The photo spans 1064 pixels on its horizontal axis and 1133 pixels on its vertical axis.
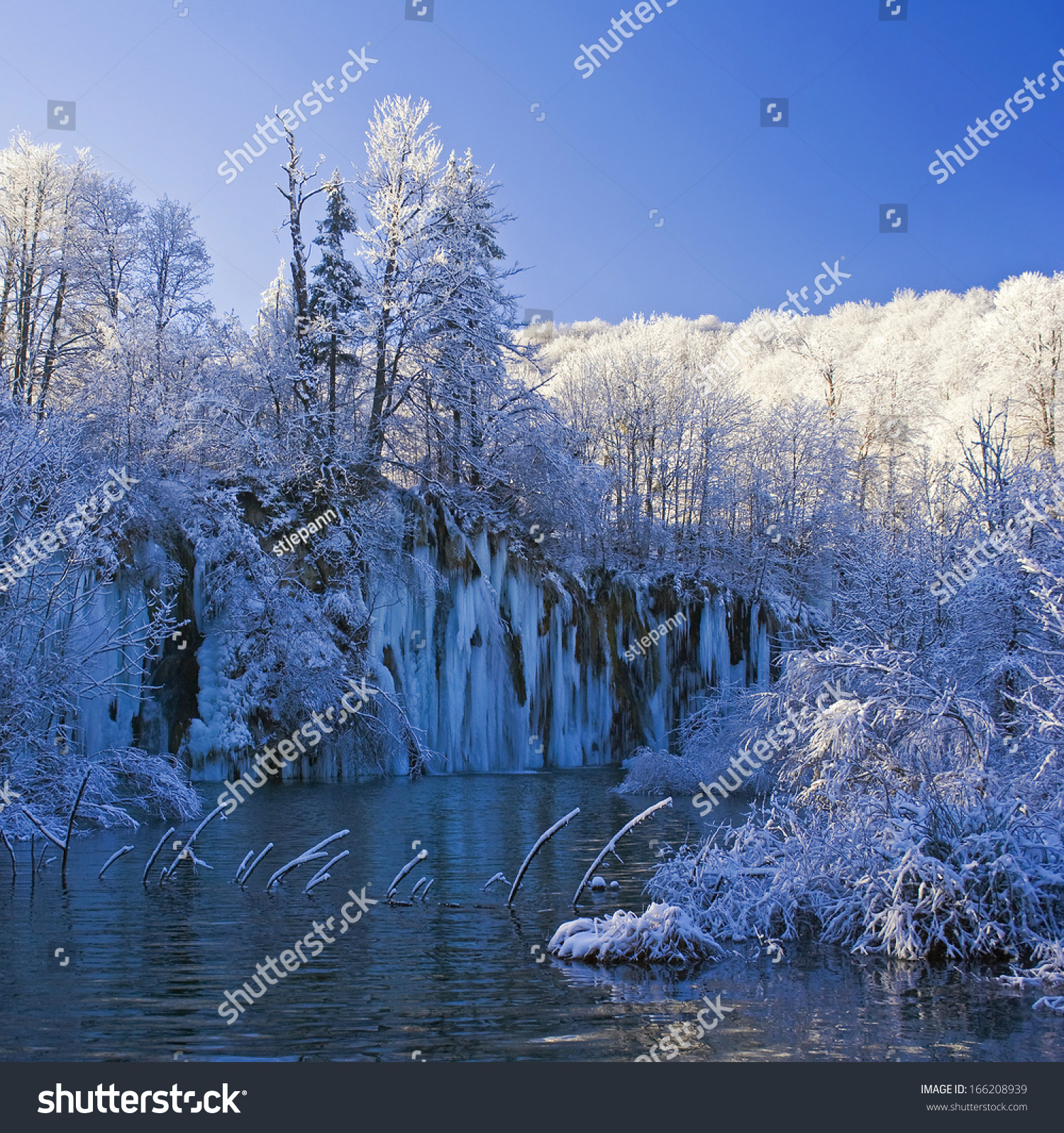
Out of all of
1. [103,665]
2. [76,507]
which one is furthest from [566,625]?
[76,507]

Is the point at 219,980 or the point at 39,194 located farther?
the point at 39,194

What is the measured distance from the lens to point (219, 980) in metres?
5.66

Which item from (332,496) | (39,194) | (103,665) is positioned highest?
(39,194)

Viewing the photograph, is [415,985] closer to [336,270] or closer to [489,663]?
[489,663]

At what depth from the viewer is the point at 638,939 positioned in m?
6.61

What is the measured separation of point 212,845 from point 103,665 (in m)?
6.38

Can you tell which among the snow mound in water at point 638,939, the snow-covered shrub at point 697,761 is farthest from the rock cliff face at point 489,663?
the snow mound in water at point 638,939

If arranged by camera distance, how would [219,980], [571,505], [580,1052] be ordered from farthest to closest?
1. [571,505]
2. [219,980]
3. [580,1052]

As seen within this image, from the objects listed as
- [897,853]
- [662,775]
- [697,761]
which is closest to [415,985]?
[897,853]

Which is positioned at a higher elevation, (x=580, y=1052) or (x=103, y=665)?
(x=103, y=665)

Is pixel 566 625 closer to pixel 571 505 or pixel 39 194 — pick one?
pixel 571 505

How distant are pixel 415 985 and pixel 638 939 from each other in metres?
1.73

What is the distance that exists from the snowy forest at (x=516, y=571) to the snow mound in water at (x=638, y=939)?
0.09 feet

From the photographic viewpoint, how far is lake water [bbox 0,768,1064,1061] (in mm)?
4664
